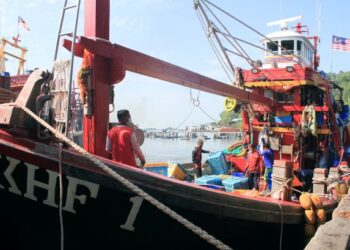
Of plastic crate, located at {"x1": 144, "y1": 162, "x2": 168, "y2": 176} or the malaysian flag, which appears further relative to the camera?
the malaysian flag

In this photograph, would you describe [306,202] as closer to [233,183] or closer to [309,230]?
[309,230]

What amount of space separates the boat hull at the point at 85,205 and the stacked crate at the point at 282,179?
1625mm

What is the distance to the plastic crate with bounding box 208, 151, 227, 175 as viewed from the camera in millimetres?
10547

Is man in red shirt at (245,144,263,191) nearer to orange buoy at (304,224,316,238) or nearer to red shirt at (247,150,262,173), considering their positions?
red shirt at (247,150,262,173)

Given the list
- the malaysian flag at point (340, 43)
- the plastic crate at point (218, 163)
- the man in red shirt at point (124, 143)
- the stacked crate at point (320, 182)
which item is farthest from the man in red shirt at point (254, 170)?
the malaysian flag at point (340, 43)

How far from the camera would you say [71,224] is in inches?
131

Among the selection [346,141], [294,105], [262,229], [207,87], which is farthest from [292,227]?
[346,141]

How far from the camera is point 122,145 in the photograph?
14.6 feet

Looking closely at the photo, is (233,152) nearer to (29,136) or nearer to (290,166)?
(290,166)

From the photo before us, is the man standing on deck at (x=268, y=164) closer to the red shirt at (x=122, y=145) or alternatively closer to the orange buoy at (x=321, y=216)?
the orange buoy at (x=321, y=216)

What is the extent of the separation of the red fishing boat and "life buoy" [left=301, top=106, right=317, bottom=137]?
3685 millimetres

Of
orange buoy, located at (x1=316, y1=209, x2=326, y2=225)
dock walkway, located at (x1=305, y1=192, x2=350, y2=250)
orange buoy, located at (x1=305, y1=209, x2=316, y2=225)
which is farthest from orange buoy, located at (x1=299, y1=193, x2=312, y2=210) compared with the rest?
dock walkway, located at (x1=305, y1=192, x2=350, y2=250)

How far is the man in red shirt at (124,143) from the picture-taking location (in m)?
4.44

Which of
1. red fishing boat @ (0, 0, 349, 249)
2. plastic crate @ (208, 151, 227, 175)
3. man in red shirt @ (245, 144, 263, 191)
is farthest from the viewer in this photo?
plastic crate @ (208, 151, 227, 175)
